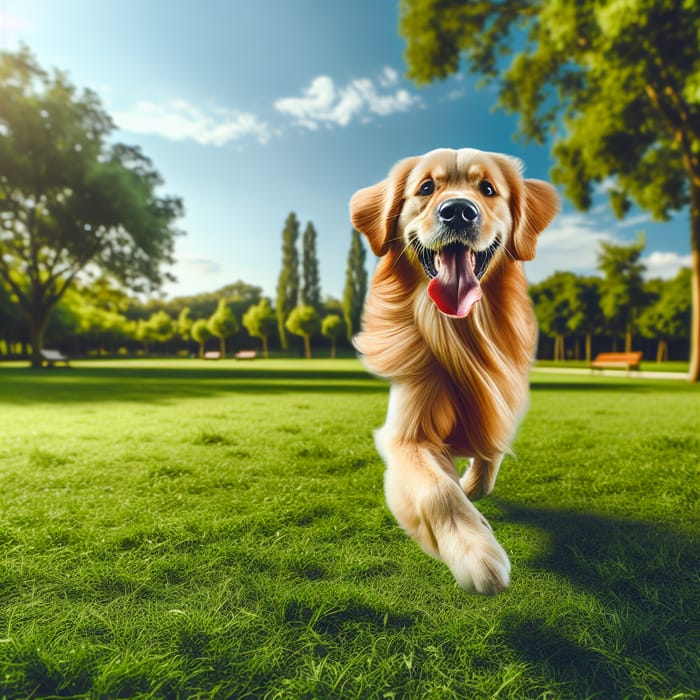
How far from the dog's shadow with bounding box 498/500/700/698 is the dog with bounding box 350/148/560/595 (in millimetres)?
456

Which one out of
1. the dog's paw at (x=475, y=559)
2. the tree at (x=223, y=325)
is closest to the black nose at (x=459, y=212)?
the dog's paw at (x=475, y=559)

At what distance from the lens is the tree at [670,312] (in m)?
41.6

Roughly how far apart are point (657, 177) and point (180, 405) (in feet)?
59.3

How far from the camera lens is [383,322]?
2568 millimetres

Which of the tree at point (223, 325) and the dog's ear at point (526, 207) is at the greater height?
the tree at point (223, 325)

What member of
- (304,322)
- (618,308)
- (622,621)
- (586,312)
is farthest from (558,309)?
(622,621)

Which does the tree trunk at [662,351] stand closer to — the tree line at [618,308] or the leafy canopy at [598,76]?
the tree line at [618,308]

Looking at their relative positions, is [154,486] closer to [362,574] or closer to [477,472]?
[362,574]

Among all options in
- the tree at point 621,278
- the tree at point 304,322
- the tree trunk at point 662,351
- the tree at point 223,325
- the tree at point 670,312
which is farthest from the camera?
the tree at point 223,325

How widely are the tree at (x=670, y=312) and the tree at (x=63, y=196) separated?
38872 mm

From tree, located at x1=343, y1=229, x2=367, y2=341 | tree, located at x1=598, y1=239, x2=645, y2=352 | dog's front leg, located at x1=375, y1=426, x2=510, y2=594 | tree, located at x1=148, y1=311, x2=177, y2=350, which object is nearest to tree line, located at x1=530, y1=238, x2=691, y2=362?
tree, located at x1=598, y1=239, x2=645, y2=352

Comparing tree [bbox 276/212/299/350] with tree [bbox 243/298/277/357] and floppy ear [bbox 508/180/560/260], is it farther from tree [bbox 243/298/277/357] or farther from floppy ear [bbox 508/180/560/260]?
floppy ear [bbox 508/180/560/260]

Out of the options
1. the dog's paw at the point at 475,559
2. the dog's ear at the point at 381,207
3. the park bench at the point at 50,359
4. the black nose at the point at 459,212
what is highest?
the dog's ear at the point at 381,207

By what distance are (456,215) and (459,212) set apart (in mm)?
17
